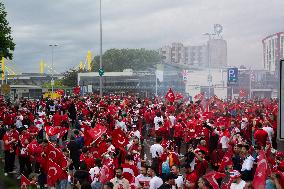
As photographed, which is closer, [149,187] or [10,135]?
[149,187]

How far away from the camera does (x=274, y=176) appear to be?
8.05 meters

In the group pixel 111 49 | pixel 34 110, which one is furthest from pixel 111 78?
pixel 34 110

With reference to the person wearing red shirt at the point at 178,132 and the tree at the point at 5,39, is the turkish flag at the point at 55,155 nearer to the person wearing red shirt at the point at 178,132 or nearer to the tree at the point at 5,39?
the person wearing red shirt at the point at 178,132

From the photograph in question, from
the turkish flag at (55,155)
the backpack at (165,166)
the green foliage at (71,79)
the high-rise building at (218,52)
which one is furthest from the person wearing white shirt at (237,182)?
the green foliage at (71,79)

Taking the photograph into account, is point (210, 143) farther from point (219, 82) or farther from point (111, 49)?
point (111, 49)

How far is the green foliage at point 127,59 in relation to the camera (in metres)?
107

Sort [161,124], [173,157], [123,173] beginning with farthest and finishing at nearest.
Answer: [161,124]
[173,157]
[123,173]

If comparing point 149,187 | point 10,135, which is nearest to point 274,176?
point 149,187

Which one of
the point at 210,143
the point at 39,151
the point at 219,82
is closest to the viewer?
the point at 39,151

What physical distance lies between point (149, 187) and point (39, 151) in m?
5.29

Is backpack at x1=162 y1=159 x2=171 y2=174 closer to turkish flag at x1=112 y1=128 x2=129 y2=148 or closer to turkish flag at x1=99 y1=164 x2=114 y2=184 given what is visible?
turkish flag at x1=99 y1=164 x2=114 y2=184

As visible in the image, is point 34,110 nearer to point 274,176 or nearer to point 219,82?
point 274,176

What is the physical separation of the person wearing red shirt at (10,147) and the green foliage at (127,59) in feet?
297

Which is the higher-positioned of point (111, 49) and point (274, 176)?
point (111, 49)
